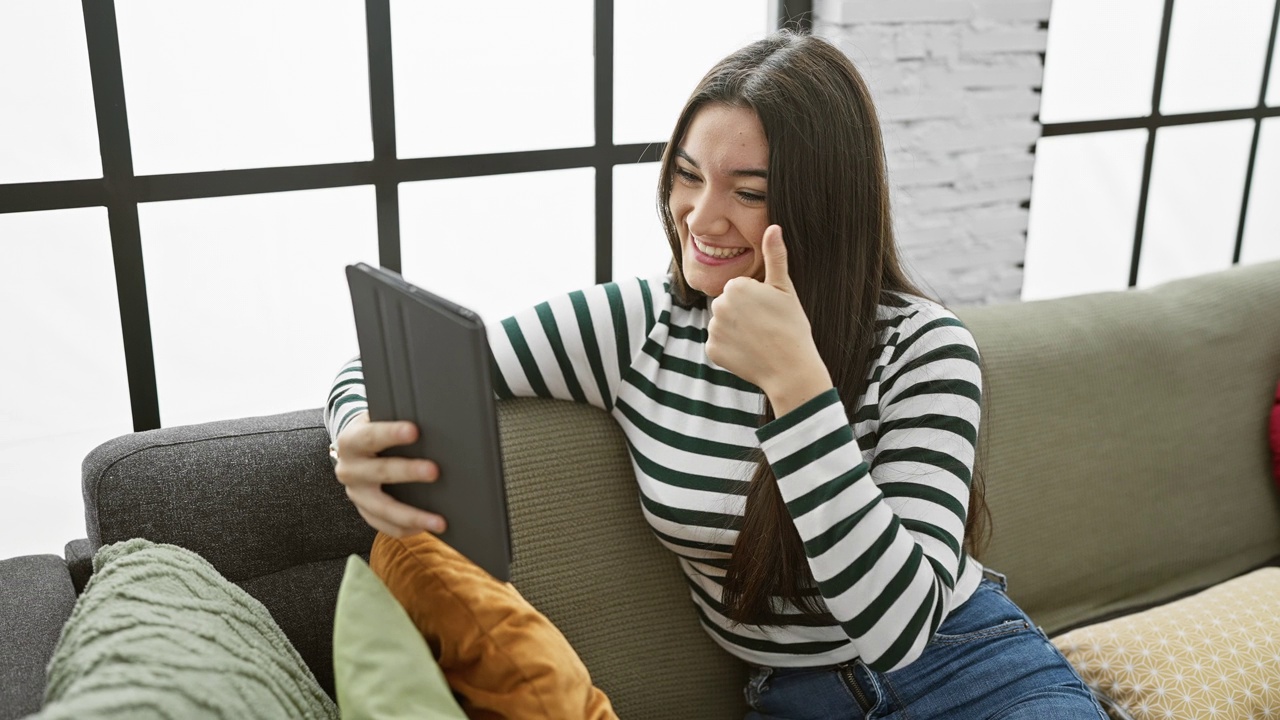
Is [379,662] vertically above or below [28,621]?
above

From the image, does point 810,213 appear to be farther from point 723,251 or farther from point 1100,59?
point 1100,59

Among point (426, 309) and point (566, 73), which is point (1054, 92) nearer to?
point (566, 73)

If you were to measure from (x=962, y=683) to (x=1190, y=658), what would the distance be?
0.39 metres

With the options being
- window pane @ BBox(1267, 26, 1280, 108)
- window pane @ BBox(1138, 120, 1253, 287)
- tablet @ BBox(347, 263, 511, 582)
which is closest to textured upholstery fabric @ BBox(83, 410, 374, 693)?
tablet @ BBox(347, 263, 511, 582)

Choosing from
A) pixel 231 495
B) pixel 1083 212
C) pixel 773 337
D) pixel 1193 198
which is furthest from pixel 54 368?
pixel 1193 198

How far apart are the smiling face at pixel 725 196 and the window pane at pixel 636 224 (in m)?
0.74

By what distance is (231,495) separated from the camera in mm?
1252

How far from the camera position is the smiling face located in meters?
1.21

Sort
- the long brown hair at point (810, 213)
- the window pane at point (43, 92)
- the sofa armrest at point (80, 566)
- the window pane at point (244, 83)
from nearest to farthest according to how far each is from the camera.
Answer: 1. the long brown hair at point (810, 213)
2. the sofa armrest at point (80, 566)
3. the window pane at point (43, 92)
4. the window pane at point (244, 83)

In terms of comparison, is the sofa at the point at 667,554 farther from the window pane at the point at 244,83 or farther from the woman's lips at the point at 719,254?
the window pane at the point at 244,83

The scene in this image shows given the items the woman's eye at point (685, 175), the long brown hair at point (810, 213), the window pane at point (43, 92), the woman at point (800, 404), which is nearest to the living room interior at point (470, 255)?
the window pane at point (43, 92)

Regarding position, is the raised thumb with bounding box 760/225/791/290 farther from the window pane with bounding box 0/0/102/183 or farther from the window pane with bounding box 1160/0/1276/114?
the window pane with bounding box 1160/0/1276/114

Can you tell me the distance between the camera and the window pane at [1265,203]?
2.79m

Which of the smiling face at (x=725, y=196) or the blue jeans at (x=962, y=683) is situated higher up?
the smiling face at (x=725, y=196)
